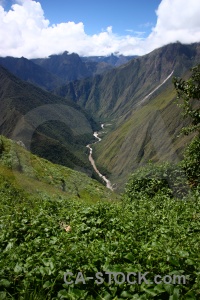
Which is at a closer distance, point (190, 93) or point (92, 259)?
point (92, 259)

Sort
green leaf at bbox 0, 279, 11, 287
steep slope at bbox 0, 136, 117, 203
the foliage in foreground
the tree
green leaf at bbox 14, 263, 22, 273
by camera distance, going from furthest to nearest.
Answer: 1. steep slope at bbox 0, 136, 117, 203
2. the tree
3. green leaf at bbox 14, 263, 22, 273
4. green leaf at bbox 0, 279, 11, 287
5. the foliage in foreground

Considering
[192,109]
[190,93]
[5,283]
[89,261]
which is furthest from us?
[192,109]

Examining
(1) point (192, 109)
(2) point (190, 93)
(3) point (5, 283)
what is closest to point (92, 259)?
(3) point (5, 283)

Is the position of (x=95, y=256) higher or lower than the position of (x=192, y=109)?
lower

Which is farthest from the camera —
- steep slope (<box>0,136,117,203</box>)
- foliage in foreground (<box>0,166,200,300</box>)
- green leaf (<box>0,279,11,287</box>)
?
steep slope (<box>0,136,117,203</box>)

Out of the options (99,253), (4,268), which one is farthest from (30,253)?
(99,253)

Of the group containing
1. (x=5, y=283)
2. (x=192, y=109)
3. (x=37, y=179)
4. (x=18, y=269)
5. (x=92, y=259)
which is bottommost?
(x=92, y=259)

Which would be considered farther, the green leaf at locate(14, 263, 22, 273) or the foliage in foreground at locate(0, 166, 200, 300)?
the green leaf at locate(14, 263, 22, 273)

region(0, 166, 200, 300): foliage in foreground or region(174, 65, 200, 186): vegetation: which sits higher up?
region(174, 65, 200, 186): vegetation

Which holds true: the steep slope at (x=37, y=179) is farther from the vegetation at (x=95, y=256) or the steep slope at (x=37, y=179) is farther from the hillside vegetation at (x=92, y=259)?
the hillside vegetation at (x=92, y=259)

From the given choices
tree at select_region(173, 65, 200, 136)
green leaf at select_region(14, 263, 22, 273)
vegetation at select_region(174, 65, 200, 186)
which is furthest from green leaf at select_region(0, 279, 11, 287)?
tree at select_region(173, 65, 200, 136)

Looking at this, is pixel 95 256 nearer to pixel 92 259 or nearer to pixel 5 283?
pixel 92 259

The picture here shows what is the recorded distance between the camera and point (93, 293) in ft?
22.6

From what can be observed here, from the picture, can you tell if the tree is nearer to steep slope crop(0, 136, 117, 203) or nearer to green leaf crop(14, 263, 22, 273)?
green leaf crop(14, 263, 22, 273)
